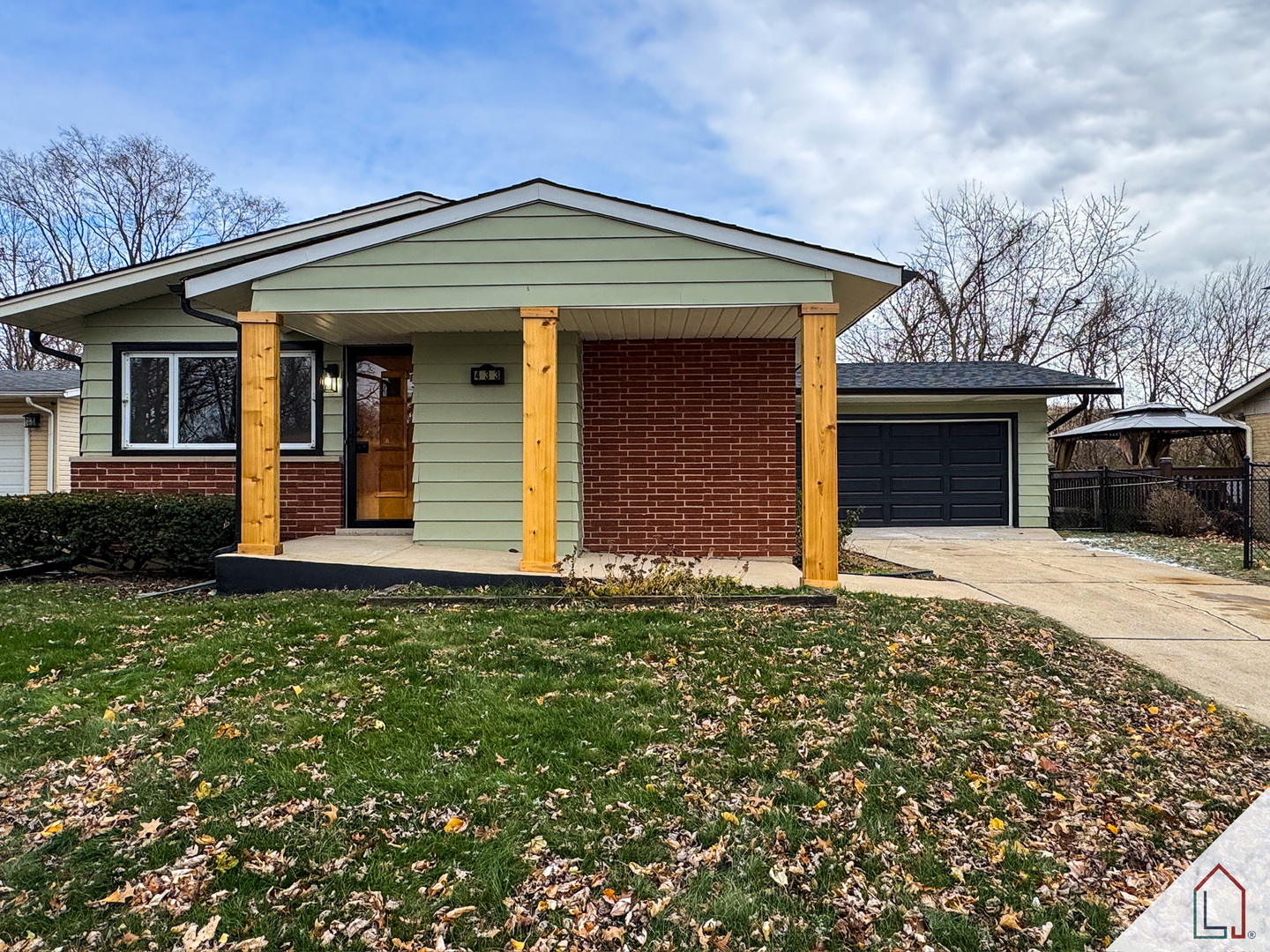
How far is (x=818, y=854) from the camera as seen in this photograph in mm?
2252

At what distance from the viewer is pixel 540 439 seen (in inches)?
220

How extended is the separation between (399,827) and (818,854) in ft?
4.62

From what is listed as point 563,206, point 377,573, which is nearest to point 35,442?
point 377,573

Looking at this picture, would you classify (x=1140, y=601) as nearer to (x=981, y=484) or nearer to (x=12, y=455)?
(x=981, y=484)

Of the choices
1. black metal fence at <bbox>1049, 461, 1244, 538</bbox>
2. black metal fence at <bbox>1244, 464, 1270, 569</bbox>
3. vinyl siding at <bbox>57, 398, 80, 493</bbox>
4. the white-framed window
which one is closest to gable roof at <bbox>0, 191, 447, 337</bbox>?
the white-framed window

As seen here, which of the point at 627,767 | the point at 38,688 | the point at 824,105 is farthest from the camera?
the point at 824,105

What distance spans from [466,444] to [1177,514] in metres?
11.7

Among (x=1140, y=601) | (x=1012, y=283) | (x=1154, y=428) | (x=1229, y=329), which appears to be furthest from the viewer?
(x=1012, y=283)

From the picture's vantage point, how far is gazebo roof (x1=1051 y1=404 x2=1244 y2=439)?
1213 centimetres

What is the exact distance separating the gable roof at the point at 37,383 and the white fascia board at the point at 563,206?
407 inches

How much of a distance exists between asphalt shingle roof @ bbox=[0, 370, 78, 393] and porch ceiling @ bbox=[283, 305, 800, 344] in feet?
31.7

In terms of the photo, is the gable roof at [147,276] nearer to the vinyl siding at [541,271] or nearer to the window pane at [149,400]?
the window pane at [149,400]

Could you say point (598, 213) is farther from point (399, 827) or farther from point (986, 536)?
point (986, 536)

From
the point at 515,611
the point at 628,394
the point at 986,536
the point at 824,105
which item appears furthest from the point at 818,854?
the point at 824,105
